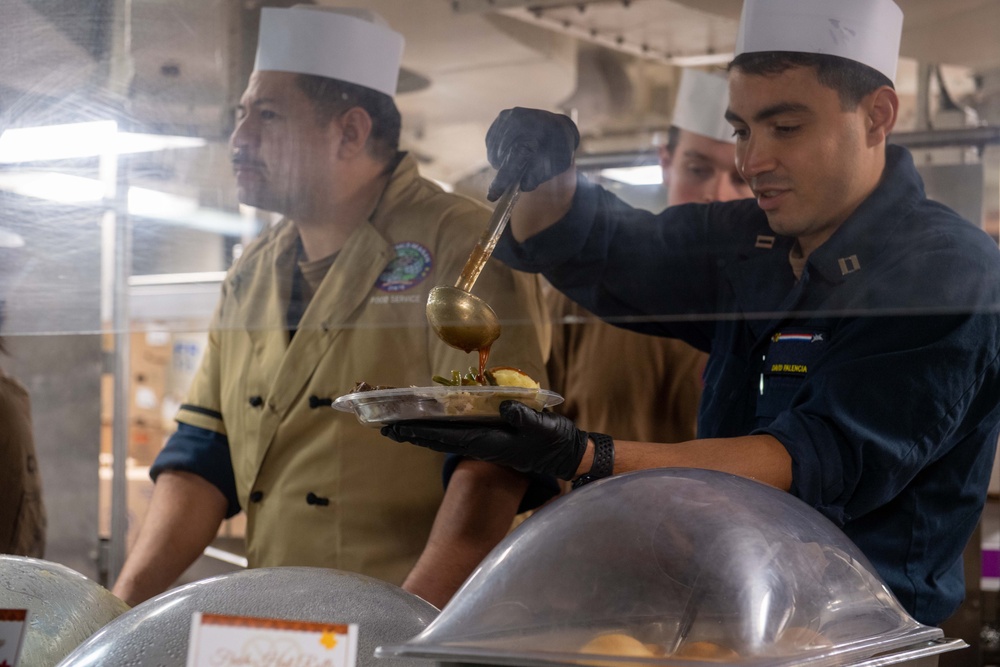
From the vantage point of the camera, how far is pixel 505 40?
1244mm

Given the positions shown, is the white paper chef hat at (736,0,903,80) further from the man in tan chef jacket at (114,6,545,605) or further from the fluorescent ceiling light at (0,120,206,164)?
the fluorescent ceiling light at (0,120,206,164)

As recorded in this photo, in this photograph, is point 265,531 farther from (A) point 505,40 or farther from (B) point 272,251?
(A) point 505,40

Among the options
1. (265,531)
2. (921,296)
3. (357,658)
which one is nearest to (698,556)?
(357,658)

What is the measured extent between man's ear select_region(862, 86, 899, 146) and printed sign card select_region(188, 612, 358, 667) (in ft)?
2.49

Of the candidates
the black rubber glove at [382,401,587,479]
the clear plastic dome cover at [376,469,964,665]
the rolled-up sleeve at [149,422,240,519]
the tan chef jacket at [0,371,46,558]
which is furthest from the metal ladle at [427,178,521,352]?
the tan chef jacket at [0,371,46,558]

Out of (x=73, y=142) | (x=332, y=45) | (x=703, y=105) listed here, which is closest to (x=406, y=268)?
(x=332, y=45)

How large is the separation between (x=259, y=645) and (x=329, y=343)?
2.81 ft

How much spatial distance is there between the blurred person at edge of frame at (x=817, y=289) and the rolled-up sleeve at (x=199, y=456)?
2.46 ft

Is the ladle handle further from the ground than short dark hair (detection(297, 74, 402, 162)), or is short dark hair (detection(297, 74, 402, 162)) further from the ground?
short dark hair (detection(297, 74, 402, 162))

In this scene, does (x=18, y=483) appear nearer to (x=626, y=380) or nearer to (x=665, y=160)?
(x=626, y=380)

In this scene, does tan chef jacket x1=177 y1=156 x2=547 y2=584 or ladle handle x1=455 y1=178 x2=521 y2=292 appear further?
tan chef jacket x1=177 y1=156 x2=547 y2=584

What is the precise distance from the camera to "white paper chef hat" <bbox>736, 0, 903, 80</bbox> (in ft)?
3.51

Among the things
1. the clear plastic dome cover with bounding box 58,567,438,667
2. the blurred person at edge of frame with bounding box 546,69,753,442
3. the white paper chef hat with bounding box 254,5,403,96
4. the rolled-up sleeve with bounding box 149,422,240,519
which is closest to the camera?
the clear plastic dome cover with bounding box 58,567,438,667

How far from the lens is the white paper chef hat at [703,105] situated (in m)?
1.16
